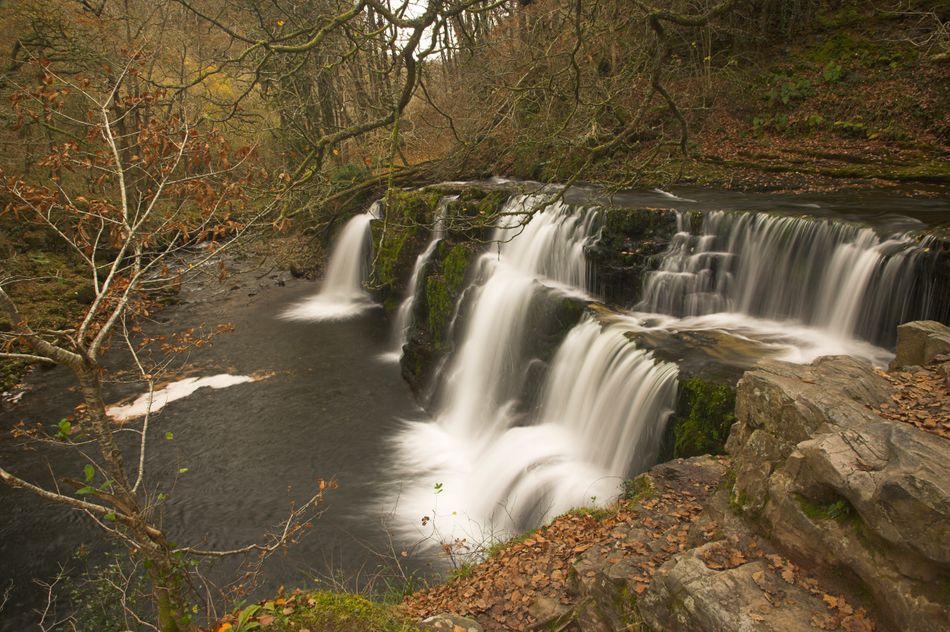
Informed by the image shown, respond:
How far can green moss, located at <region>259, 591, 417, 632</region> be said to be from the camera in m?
3.26

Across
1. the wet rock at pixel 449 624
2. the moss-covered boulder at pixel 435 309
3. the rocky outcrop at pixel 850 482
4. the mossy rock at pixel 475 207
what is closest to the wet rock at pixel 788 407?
the rocky outcrop at pixel 850 482

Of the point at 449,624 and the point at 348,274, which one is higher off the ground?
the point at 348,274

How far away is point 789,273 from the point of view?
8.45 metres

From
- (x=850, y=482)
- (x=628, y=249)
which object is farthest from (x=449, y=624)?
(x=628, y=249)

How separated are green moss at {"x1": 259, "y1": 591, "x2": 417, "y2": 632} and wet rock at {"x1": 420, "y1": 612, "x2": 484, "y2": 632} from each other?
0.47ft

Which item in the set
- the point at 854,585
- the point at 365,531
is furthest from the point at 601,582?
the point at 365,531

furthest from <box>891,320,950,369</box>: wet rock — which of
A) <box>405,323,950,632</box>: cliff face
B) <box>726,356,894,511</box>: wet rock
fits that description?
<box>726,356,894,511</box>: wet rock

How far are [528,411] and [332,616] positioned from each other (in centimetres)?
630

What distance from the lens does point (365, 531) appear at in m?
7.57

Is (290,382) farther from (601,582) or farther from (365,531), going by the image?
(601,582)

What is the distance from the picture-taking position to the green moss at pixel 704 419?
5848 millimetres

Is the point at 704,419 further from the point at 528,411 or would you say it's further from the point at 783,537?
the point at 528,411

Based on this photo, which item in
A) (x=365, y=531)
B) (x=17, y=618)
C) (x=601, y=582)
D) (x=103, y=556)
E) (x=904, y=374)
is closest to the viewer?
(x=601, y=582)

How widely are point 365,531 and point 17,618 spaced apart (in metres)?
3.96
